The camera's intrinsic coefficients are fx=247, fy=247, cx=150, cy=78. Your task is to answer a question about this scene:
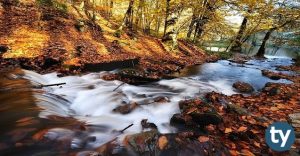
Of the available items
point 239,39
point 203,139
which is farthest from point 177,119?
point 239,39

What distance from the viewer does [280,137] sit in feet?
13.1

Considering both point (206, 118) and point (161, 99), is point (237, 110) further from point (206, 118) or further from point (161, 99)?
point (161, 99)

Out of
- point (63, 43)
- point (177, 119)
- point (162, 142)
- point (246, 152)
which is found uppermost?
point (63, 43)

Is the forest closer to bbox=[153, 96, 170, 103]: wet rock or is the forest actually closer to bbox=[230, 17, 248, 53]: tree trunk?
bbox=[153, 96, 170, 103]: wet rock

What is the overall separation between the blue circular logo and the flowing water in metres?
1.63

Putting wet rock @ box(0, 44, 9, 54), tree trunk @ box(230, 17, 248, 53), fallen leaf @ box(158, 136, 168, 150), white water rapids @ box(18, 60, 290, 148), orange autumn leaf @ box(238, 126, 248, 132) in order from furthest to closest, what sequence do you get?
tree trunk @ box(230, 17, 248, 53)
wet rock @ box(0, 44, 9, 54)
white water rapids @ box(18, 60, 290, 148)
orange autumn leaf @ box(238, 126, 248, 132)
fallen leaf @ box(158, 136, 168, 150)

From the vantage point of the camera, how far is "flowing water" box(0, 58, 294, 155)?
340 centimetres

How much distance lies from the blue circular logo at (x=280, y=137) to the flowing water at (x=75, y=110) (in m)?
1.63

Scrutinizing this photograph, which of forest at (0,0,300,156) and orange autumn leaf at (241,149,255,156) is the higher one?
forest at (0,0,300,156)

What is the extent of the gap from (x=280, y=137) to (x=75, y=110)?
3916mm

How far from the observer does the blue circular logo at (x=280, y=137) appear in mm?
3747

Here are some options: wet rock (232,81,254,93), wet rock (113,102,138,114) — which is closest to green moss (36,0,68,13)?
wet rock (113,102,138,114)

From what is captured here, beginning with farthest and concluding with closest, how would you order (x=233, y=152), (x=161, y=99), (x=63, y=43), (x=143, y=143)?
(x=63, y=43) < (x=161, y=99) < (x=233, y=152) < (x=143, y=143)

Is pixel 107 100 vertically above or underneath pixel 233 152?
above
